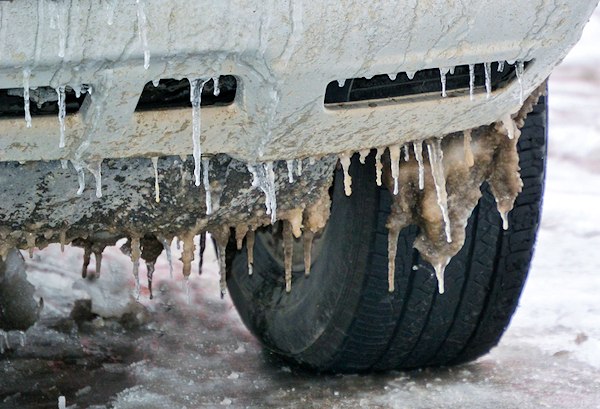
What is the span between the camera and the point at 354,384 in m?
2.85

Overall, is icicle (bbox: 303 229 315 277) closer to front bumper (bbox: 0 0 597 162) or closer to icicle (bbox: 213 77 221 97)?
front bumper (bbox: 0 0 597 162)

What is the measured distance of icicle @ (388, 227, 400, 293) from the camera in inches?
95.3

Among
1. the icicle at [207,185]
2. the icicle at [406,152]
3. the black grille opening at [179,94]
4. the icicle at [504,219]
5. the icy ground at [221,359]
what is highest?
the black grille opening at [179,94]

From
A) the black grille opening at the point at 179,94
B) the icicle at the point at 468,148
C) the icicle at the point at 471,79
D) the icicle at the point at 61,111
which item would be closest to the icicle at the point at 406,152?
the icicle at the point at 468,148

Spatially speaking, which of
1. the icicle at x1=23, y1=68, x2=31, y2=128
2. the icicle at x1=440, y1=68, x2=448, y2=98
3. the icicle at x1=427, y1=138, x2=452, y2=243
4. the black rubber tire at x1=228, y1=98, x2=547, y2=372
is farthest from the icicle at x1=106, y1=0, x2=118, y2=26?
the black rubber tire at x1=228, y1=98, x2=547, y2=372

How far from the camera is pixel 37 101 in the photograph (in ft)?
5.63

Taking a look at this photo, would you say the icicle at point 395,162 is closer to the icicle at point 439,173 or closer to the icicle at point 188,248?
the icicle at point 439,173

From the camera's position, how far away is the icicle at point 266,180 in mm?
1987

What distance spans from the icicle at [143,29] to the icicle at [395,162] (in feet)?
2.12

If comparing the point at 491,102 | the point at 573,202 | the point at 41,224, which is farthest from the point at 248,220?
the point at 573,202

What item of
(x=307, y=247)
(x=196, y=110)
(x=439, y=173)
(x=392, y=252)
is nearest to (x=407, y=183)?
(x=439, y=173)

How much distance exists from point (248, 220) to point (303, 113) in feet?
1.72

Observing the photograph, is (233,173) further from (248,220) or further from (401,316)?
(401,316)

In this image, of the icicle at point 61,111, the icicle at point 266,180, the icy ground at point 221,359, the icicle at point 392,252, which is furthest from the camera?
the icy ground at point 221,359
